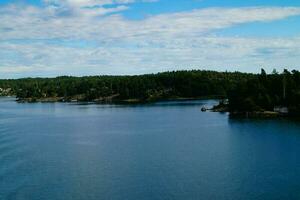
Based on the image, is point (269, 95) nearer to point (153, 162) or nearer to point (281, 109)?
point (281, 109)

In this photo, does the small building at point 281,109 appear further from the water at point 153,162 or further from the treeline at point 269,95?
the water at point 153,162

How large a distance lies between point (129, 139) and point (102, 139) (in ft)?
16.3

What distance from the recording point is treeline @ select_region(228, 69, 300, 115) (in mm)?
116562

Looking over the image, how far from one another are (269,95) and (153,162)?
67757 mm

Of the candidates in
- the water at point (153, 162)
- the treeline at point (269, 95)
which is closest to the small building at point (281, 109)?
the treeline at point (269, 95)

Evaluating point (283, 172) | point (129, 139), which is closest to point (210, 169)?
point (283, 172)

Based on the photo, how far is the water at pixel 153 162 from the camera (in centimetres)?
4669

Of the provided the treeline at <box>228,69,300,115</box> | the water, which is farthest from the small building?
the water

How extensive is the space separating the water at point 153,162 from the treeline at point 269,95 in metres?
15.4

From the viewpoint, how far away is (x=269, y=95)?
120m

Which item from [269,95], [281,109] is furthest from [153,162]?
[269,95]

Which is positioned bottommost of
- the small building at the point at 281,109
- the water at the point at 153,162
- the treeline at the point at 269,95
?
the water at the point at 153,162

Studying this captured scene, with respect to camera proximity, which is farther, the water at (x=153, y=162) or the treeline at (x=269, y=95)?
the treeline at (x=269, y=95)

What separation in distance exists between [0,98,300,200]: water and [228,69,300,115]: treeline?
15.4 meters
